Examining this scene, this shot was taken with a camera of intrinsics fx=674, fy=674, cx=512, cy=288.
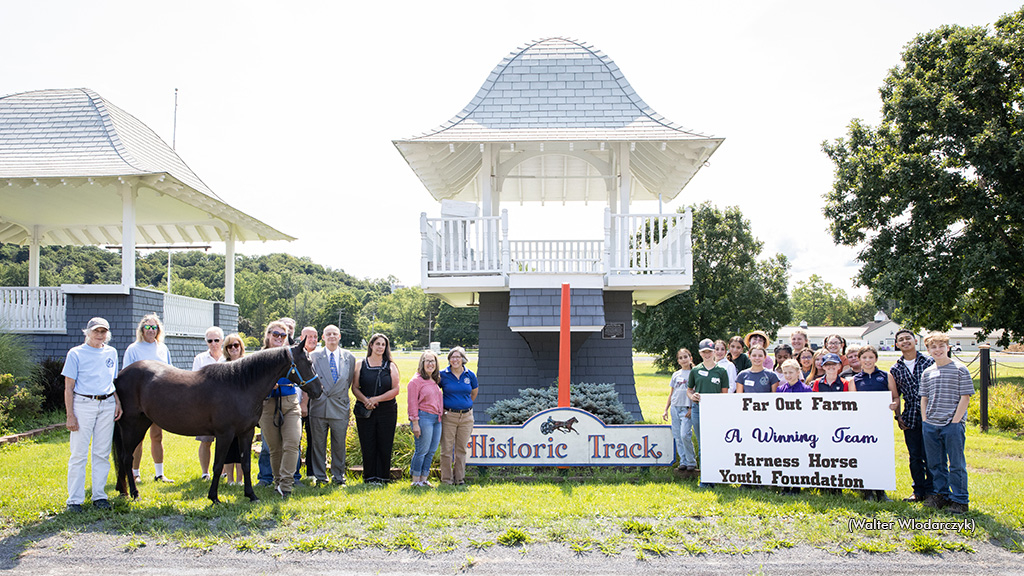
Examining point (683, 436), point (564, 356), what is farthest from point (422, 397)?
point (683, 436)

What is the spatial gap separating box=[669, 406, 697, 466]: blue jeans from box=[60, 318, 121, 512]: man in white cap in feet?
20.5

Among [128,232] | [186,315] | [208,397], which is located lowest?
[208,397]

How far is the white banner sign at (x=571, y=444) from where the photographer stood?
8.28 metres

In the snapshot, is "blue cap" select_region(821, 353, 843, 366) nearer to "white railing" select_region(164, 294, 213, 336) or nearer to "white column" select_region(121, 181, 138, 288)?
"white column" select_region(121, 181, 138, 288)

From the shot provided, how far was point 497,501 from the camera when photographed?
6.89 m

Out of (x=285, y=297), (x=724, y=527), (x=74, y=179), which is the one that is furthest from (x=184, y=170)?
(x=285, y=297)

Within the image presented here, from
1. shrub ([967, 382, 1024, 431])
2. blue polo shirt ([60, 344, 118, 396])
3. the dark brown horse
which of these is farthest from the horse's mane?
shrub ([967, 382, 1024, 431])

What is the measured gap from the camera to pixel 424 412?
25.4 feet

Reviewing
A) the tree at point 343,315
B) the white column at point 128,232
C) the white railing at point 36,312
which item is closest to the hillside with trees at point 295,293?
the tree at point 343,315

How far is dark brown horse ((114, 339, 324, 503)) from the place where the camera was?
22.6 feet

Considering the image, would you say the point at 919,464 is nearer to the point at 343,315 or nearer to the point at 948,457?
the point at 948,457

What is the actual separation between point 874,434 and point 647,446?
2498 millimetres

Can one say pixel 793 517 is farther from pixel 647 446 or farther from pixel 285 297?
pixel 285 297

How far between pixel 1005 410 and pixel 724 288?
2163 cm
